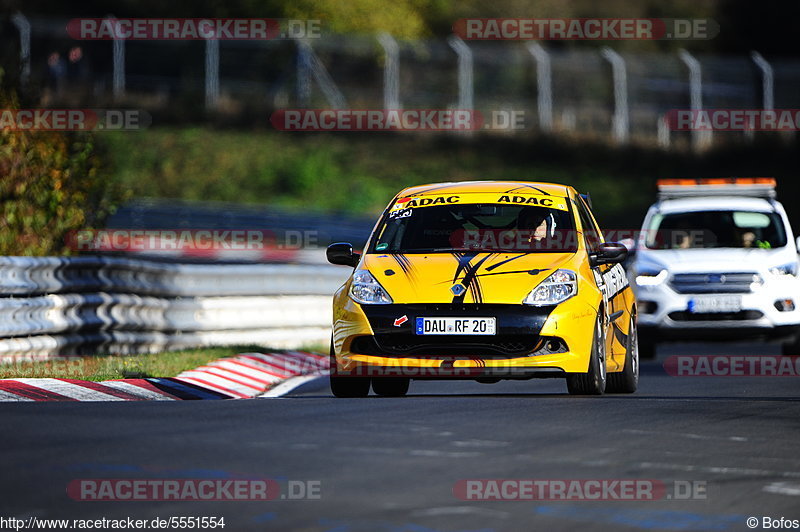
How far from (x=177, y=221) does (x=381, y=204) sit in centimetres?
777

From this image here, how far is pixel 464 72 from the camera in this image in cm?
4806

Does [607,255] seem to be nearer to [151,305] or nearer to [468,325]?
[468,325]

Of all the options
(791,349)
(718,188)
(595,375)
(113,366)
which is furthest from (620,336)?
(718,188)

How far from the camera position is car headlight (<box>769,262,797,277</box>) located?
18.3m

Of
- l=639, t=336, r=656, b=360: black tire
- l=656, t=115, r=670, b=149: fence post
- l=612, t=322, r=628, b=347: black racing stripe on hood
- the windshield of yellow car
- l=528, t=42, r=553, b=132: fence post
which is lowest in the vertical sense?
l=639, t=336, r=656, b=360: black tire

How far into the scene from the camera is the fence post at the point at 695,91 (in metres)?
43.5

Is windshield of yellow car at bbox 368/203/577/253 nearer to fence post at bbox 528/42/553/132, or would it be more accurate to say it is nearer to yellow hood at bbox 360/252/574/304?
yellow hood at bbox 360/252/574/304

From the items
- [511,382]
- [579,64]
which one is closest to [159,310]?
[511,382]

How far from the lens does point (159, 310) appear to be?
18.2 meters

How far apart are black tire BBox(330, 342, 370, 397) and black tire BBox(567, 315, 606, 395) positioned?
1512 mm

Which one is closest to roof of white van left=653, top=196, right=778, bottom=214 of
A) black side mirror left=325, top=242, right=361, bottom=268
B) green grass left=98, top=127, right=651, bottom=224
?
black side mirror left=325, top=242, right=361, bottom=268

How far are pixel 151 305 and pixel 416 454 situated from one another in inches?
381

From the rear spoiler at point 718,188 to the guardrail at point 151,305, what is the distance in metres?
4.71

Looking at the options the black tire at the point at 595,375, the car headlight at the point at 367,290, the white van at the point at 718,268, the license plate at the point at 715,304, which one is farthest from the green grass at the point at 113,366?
the license plate at the point at 715,304
